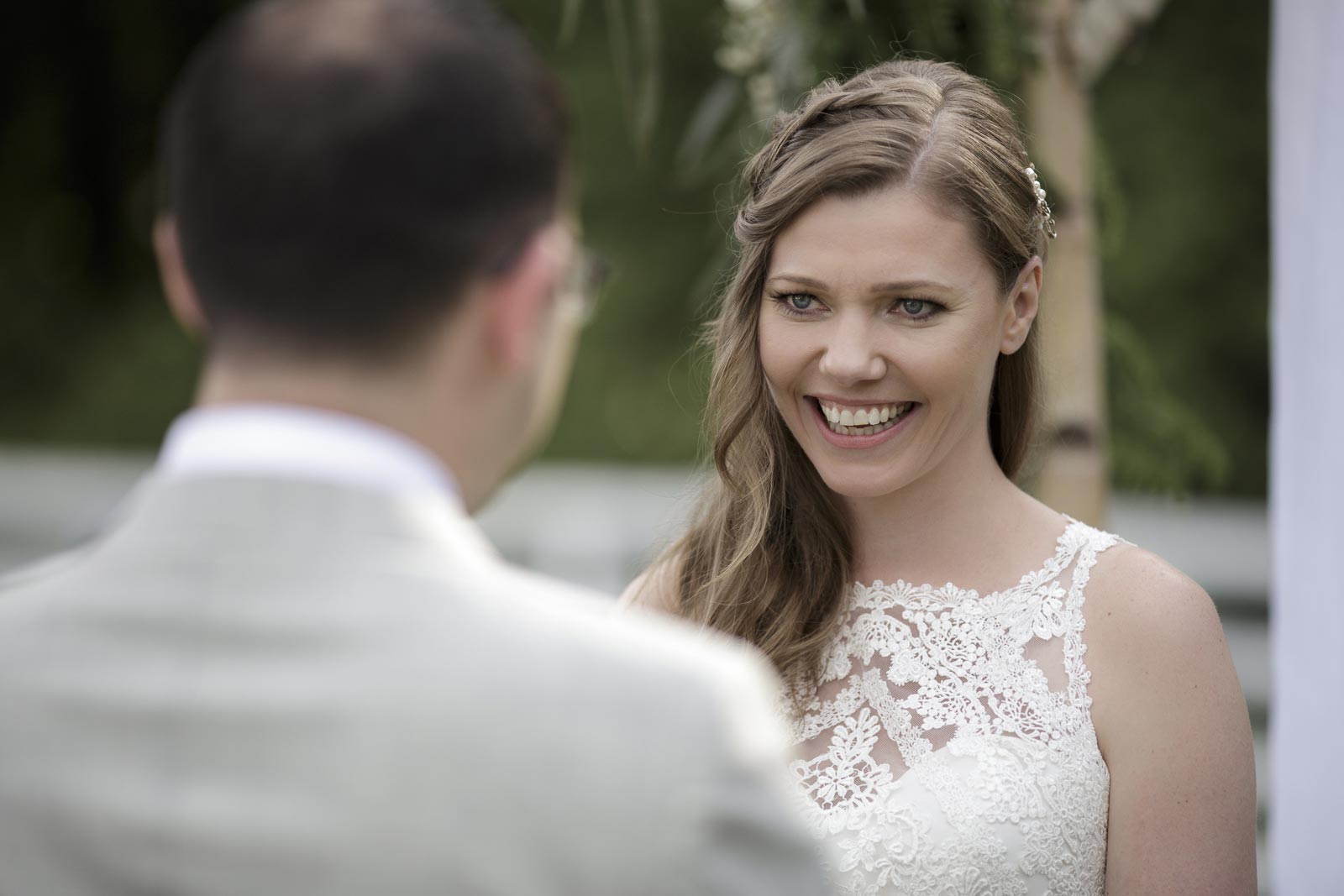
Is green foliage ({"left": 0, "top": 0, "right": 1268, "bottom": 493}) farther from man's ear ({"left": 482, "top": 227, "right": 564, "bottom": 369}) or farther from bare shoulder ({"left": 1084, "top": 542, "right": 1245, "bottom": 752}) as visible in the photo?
man's ear ({"left": 482, "top": 227, "right": 564, "bottom": 369})

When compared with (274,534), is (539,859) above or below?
below

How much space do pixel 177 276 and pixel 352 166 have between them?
24 cm

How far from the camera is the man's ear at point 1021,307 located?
262 cm

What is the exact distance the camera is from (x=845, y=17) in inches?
128

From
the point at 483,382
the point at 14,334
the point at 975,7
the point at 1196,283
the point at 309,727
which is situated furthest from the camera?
the point at 14,334

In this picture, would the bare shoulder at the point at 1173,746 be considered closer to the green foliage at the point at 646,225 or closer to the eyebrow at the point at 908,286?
the eyebrow at the point at 908,286

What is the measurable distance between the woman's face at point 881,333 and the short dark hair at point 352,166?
56.1 inches

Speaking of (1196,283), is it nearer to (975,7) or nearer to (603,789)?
(975,7)

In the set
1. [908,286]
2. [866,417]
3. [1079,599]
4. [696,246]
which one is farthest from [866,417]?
[696,246]

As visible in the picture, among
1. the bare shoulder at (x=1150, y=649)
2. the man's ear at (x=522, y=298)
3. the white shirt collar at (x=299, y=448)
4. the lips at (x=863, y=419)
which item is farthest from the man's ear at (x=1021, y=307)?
the white shirt collar at (x=299, y=448)

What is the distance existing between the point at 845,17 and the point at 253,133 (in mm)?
2411

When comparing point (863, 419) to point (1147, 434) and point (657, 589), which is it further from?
point (1147, 434)

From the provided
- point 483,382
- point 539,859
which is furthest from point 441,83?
point 539,859

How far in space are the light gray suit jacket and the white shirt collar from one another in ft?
0.05
